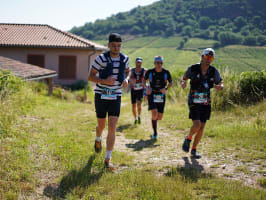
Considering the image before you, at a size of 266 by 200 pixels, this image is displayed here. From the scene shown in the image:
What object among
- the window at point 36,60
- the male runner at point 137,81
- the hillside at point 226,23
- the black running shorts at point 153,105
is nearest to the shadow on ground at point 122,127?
the male runner at point 137,81

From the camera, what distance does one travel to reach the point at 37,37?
70.3 feet

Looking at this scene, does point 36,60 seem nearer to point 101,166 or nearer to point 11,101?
point 11,101

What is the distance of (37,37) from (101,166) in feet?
65.0

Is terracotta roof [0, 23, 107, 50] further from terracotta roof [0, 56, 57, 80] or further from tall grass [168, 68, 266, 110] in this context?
tall grass [168, 68, 266, 110]

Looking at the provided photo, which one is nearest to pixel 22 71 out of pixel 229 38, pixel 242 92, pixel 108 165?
pixel 242 92

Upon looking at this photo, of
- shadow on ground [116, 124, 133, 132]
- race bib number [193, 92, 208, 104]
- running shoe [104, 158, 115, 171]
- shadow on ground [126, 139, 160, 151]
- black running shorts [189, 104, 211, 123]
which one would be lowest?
shadow on ground [116, 124, 133, 132]

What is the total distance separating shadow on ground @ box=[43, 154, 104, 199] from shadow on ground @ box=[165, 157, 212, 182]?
1.13 metres

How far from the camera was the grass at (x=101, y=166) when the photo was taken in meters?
3.27

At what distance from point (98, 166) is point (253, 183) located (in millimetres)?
2319

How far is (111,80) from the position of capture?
4.00 meters

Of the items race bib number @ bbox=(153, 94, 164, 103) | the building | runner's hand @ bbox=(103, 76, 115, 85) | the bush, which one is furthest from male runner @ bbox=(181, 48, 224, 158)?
the building

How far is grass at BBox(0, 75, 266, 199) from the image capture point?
327 centimetres

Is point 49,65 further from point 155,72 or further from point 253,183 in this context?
point 253,183

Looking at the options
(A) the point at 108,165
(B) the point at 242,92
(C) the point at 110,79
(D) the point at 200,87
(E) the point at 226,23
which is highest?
(E) the point at 226,23
